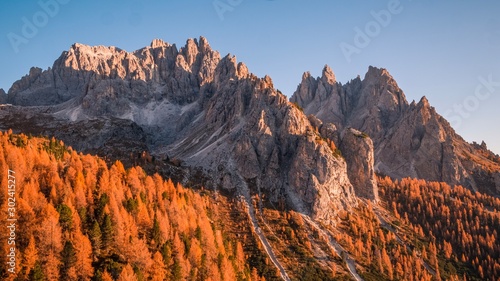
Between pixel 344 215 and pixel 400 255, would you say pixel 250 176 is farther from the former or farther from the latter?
pixel 400 255

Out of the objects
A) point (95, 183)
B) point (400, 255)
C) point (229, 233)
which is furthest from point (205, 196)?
point (400, 255)

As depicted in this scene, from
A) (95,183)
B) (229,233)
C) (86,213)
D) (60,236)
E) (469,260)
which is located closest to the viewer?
(60,236)

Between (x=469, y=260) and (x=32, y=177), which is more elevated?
(x=469, y=260)

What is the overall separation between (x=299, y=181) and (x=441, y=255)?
75838 millimetres

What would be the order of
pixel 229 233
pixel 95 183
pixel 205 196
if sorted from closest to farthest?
pixel 95 183, pixel 229 233, pixel 205 196

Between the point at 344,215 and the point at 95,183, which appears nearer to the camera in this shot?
the point at 95,183

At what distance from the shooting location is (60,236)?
8362 cm

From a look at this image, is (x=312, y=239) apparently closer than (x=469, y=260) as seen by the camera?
Yes

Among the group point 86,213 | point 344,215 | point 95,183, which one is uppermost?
point 344,215

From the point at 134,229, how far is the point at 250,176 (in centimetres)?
9924

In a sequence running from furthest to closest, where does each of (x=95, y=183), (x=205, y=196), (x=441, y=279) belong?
(x=205, y=196), (x=441, y=279), (x=95, y=183)

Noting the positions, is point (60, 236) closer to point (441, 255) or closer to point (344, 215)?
point (344, 215)

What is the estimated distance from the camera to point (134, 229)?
3915 inches

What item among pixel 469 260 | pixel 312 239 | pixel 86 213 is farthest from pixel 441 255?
pixel 86 213
